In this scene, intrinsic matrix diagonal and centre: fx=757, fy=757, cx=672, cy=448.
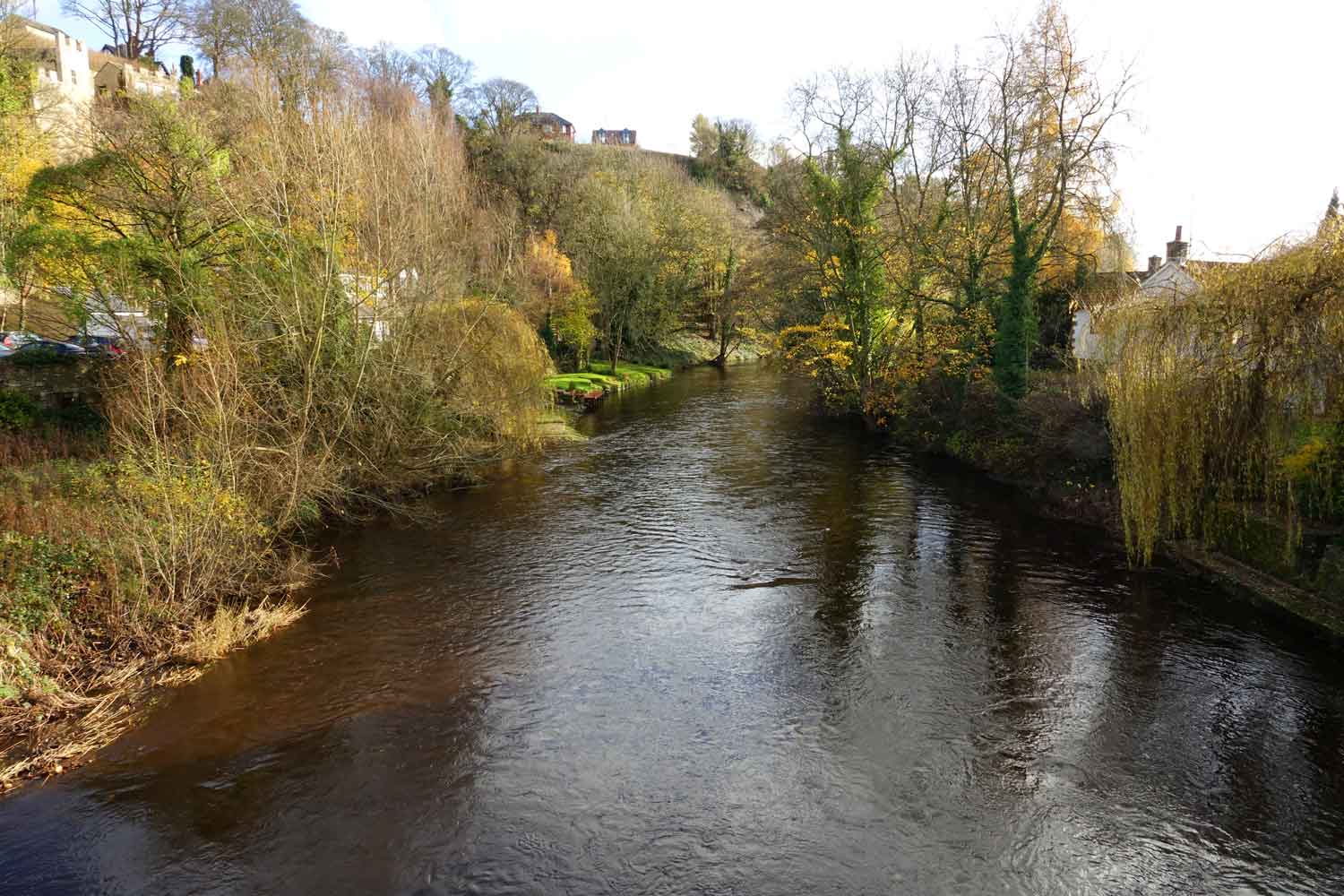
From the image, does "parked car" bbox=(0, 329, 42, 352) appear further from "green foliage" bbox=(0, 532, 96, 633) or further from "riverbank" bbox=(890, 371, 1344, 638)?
"riverbank" bbox=(890, 371, 1344, 638)

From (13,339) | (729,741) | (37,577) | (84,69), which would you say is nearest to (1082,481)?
(729,741)

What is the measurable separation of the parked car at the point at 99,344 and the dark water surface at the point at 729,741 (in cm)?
817

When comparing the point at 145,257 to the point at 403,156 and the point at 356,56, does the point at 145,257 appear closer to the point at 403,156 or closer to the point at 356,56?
the point at 403,156

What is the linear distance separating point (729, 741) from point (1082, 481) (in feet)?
46.8

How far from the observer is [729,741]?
9703mm

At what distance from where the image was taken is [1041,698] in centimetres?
1061

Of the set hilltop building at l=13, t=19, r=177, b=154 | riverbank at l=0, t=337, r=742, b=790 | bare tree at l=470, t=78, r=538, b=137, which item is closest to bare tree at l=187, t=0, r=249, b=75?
hilltop building at l=13, t=19, r=177, b=154

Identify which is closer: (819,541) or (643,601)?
(643,601)

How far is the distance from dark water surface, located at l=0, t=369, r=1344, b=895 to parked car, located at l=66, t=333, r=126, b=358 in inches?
322

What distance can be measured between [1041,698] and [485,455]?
58.1ft

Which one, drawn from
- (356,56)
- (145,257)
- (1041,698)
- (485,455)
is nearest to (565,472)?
(485,455)

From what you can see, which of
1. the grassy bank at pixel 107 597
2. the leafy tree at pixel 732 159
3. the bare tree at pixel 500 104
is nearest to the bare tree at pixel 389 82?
the bare tree at pixel 500 104

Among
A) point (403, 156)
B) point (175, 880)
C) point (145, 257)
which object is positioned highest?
point (403, 156)

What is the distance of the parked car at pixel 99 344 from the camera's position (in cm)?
1800
